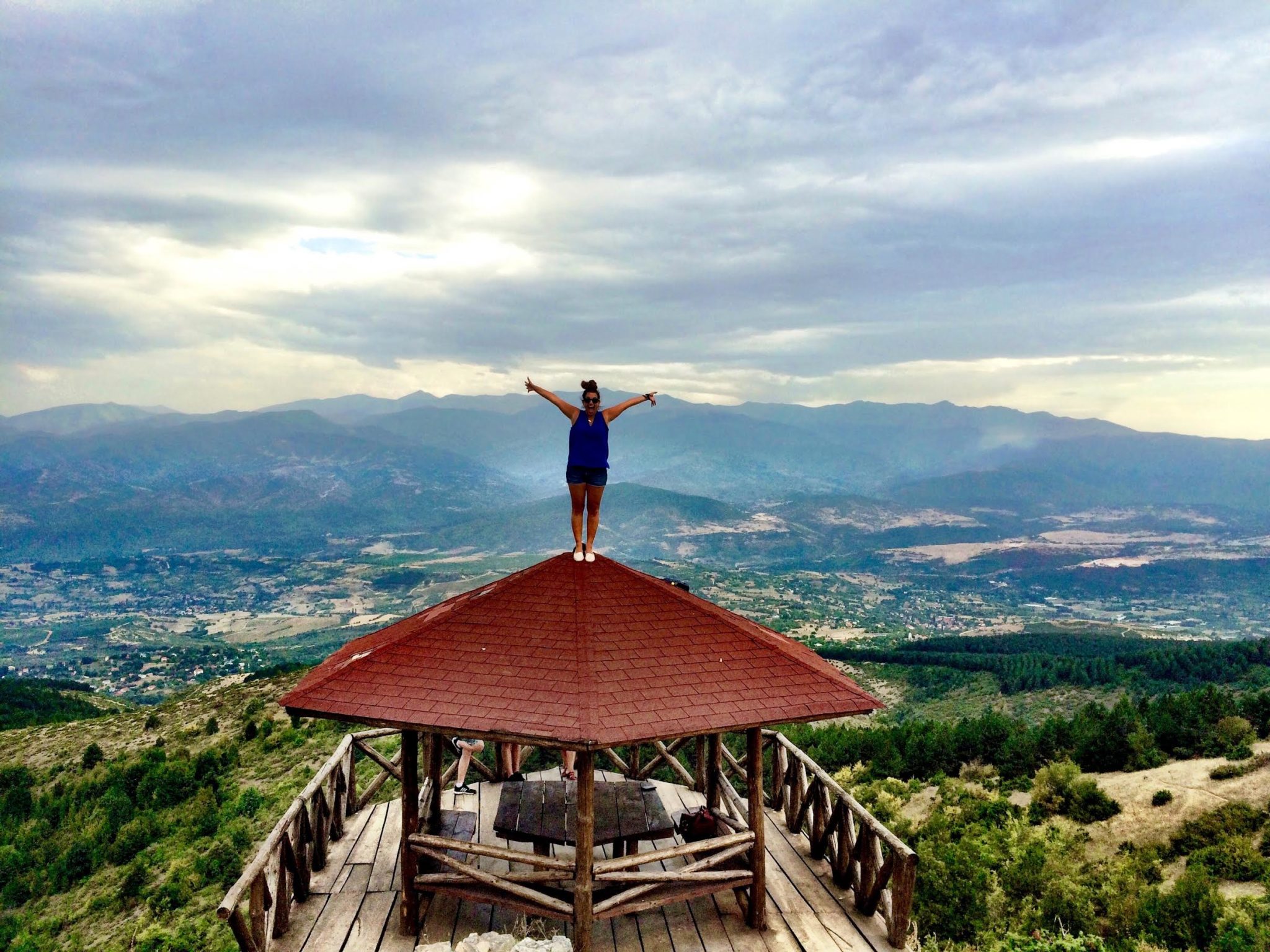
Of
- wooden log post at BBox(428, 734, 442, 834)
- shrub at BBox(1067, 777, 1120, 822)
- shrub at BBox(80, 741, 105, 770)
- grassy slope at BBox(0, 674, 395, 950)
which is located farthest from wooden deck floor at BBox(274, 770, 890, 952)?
shrub at BBox(80, 741, 105, 770)

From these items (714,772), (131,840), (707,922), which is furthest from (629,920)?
(131,840)

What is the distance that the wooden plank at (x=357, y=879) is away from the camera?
9281mm

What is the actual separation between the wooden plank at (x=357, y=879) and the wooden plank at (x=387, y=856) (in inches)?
2.2

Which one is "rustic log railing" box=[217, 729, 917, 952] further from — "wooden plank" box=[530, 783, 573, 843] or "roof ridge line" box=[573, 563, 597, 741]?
"roof ridge line" box=[573, 563, 597, 741]

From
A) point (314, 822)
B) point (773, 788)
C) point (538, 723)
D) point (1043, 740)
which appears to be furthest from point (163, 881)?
point (1043, 740)

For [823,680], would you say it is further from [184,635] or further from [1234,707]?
[184,635]

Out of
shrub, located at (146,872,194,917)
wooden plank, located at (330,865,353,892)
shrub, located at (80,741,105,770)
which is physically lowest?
shrub, located at (80,741,105,770)

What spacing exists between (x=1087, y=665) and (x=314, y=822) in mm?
72732

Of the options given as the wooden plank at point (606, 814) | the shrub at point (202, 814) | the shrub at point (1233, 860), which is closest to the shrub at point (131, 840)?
the shrub at point (202, 814)

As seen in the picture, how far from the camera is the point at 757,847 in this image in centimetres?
852

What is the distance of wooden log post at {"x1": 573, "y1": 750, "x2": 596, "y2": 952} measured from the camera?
24.6 ft

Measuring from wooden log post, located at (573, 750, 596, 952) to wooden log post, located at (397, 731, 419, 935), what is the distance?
1.98m

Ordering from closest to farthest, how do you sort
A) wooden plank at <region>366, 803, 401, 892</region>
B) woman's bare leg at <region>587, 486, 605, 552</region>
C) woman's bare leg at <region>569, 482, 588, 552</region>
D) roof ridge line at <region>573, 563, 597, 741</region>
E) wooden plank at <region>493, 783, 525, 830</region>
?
roof ridge line at <region>573, 563, 597, 741</region> → wooden plank at <region>493, 783, 525, 830</region> → wooden plank at <region>366, 803, 401, 892</region> → woman's bare leg at <region>569, 482, 588, 552</region> → woman's bare leg at <region>587, 486, 605, 552</region>

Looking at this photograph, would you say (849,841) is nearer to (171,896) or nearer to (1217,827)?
(1217,827)
